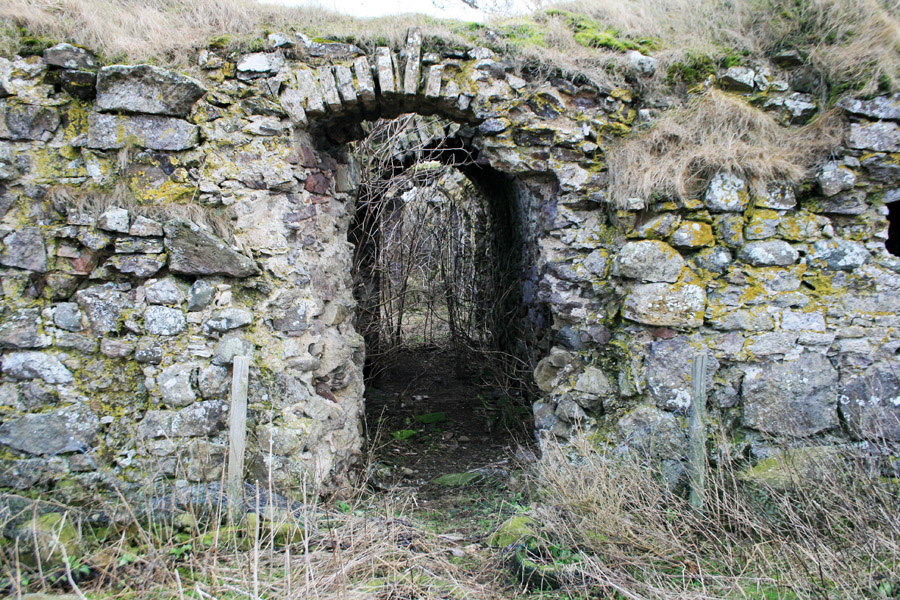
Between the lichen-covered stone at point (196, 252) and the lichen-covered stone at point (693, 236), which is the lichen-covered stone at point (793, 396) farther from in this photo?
the lichen-covered stone at point (196, 252)

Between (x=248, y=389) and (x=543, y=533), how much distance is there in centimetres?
185

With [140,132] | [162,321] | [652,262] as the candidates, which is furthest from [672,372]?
[140,132]

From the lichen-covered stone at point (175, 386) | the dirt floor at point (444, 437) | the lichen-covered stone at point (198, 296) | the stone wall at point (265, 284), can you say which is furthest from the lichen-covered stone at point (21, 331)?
the dirt floor at point (444, 437)

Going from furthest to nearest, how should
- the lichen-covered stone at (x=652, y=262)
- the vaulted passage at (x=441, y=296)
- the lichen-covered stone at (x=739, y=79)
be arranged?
the vaulted passage at (x=441, y=296) → the lichen-covered stone at (x=739, y=79) → the lichen-covered stone at (x=652, y=262)

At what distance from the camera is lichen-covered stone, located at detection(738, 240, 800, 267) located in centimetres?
319

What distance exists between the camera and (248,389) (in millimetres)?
3191

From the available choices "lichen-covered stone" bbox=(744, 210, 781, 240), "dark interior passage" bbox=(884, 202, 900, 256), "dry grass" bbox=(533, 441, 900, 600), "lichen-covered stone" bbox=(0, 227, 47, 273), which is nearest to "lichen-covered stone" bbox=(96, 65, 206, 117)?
"lichen-covered stone" bbox=(0, 227, 47, 273)

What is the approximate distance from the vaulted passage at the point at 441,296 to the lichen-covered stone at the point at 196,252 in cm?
194

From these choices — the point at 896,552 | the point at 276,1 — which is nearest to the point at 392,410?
the point at 276,1

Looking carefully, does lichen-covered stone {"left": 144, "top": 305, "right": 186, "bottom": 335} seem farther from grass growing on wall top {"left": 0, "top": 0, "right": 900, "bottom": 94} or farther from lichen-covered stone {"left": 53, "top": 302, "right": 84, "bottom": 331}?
grass growing on wall top {"left": 0, "top": 0, "right": 900, "bottom": 94}

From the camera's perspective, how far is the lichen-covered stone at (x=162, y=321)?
309 centimetres

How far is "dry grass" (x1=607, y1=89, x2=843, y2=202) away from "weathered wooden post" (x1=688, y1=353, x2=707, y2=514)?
106 cm

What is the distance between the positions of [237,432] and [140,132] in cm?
184

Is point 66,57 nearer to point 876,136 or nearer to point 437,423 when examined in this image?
point 437,423
